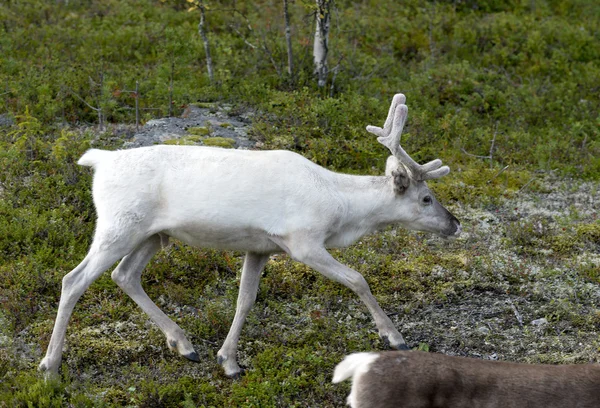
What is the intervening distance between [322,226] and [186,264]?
2.14 meters

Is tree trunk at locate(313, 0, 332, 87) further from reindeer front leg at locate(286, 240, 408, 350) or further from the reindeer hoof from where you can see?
the reindeer hoof

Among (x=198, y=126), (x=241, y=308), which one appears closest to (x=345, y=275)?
(x=241, y=308)

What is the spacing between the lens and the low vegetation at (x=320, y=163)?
7141 mm

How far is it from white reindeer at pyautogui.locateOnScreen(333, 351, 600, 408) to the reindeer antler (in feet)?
7.37

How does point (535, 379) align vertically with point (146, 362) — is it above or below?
above

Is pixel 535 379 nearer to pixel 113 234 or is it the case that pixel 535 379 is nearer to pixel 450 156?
pixel 113 234

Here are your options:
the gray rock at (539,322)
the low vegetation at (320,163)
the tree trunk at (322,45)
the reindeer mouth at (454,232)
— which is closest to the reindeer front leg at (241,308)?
the low vegetation at (320,163)

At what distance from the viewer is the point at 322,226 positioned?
273 inches

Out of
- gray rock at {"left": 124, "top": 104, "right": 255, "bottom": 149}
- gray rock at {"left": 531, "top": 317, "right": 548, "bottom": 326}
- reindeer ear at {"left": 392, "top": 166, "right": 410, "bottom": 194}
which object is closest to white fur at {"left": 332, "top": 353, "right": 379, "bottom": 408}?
reindeer ear at {"left": 392, "top": 166, "right": 410, "bottom": 194}

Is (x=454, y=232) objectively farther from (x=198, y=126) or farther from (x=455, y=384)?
(x=198, y=126)

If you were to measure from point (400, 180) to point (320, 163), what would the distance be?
3.59 meters

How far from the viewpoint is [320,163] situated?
1085 cm

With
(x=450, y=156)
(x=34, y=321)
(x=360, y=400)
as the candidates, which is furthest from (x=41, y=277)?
(x=450, y=156)

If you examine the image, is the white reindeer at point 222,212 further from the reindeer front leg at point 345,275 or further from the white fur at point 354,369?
the white fur at point 354,369
